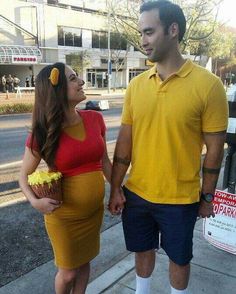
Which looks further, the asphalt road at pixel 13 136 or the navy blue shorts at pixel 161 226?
the asphalt road at pixel 13 136

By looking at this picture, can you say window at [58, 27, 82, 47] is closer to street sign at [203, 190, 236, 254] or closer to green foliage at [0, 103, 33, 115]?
green foliage at [0, 103, 33, 115]

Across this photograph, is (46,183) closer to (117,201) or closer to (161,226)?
(117,201)

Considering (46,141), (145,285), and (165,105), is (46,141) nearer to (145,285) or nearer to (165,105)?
(165,105)

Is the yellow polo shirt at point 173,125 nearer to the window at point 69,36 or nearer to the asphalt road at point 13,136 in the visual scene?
the asphalt road at point 13,136

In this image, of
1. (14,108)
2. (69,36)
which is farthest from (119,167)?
(69,36)

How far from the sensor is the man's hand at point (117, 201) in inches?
103

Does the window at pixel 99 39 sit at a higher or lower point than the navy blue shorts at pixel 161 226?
higher

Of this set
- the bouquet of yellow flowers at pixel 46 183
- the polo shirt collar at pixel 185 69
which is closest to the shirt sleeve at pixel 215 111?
the polo shirt collar at pixel 185 69

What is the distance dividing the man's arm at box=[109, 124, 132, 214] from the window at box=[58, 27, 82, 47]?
4307 centimetres

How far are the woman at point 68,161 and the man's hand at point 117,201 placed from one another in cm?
9

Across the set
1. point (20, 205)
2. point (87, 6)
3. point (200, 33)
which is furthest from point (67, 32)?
point (20, 205)

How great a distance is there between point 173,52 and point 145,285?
63.4 inches

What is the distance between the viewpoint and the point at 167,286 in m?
3.13

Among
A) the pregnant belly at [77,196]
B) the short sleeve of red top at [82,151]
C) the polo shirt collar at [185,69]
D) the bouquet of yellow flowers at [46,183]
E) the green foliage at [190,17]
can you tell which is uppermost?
the green foliage at [190,17]
